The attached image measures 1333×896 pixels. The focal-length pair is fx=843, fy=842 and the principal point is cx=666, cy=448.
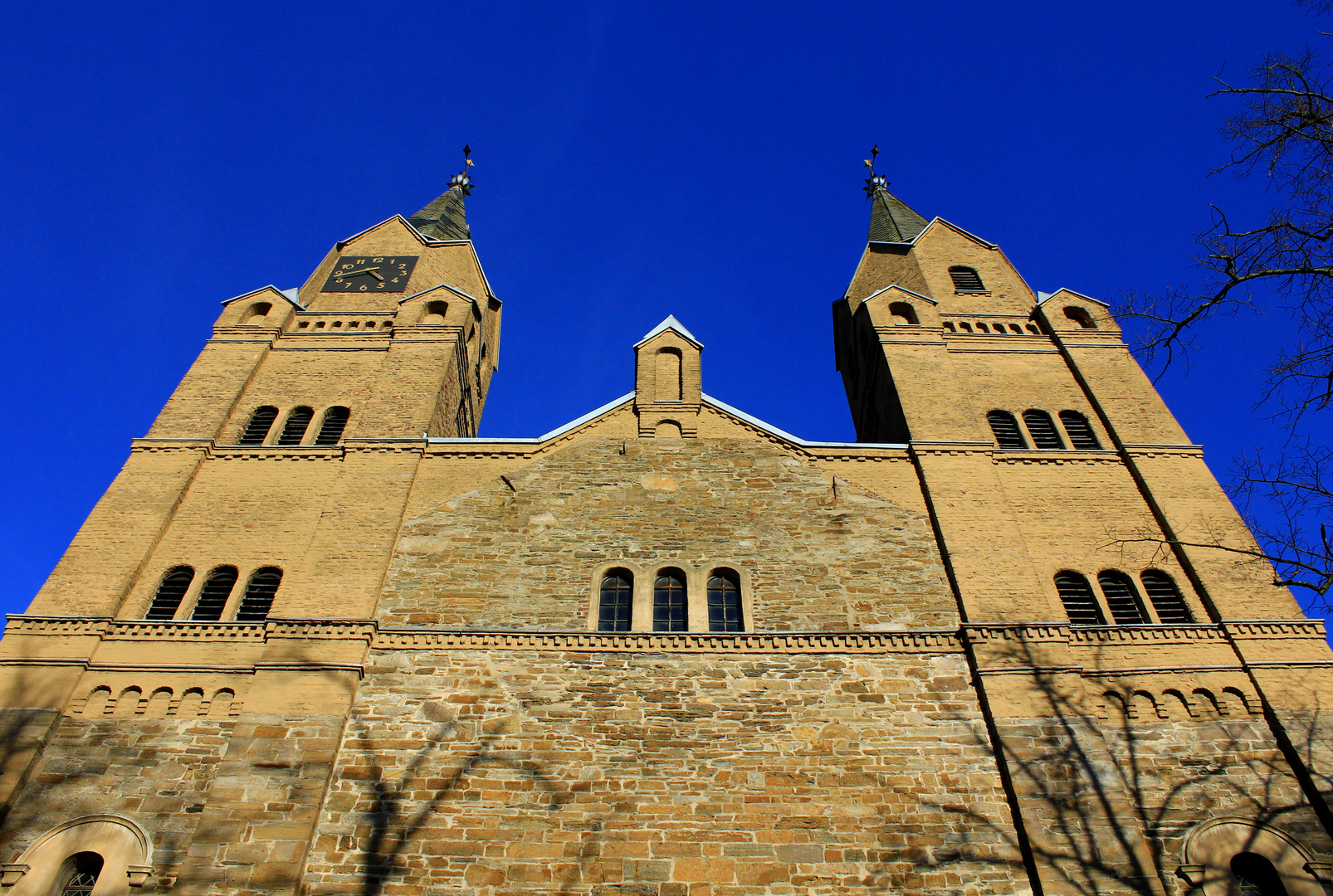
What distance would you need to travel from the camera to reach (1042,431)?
15719mm

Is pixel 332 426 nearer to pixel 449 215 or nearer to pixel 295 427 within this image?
pixel 295 427

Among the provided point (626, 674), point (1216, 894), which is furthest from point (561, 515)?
point (1216, 894)

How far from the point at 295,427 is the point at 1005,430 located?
13.3 meters

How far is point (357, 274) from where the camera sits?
20.5 m

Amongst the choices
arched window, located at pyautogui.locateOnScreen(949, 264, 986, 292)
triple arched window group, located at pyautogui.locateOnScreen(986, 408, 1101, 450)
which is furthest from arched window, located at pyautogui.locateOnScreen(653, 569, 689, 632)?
arched window, located at pyautogui.locateOnScreen(949, 264, 986, 292)

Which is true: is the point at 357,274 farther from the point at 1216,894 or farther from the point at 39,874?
the point at 1216,894

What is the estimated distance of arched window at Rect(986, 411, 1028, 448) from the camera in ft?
50.9

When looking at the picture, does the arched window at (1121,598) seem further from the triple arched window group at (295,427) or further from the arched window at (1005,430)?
the triple arched window group at (295,427)

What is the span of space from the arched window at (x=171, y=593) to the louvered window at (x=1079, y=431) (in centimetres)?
1503

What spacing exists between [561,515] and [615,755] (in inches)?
165

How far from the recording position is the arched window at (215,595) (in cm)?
1234

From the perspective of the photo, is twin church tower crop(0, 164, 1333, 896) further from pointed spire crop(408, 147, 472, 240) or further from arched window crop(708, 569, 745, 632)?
pointed spire crop(408, 147, 472, 240)

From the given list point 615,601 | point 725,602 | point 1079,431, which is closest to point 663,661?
point 615,601

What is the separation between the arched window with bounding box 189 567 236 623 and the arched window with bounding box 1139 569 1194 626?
13567mm
